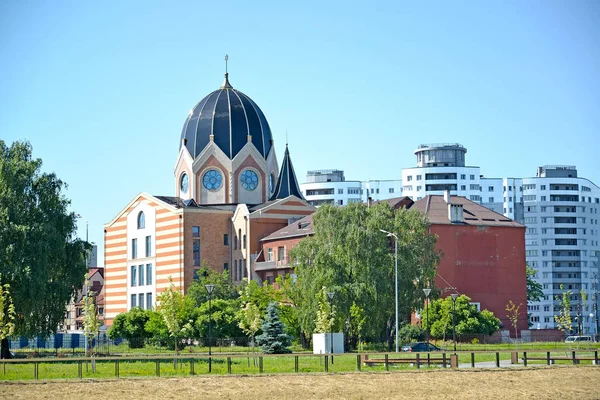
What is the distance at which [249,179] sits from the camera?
355ft

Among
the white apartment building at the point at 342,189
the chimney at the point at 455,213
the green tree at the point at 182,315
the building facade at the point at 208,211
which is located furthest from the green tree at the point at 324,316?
the white apartment building at the point at 342,189

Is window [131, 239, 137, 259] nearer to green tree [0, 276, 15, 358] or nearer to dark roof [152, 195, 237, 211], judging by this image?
dark roof [152, 195, 237, 211]

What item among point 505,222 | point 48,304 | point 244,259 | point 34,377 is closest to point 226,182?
point 244,259

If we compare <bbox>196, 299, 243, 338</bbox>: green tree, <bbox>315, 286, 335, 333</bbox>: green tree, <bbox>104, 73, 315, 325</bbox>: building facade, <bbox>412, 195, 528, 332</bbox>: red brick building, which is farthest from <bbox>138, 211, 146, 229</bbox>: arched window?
<bbox>315, 286, 335, 333</bbox>: green tree

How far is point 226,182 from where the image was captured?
107 metres

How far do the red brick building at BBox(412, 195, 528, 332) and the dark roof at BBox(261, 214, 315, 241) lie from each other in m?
11.8

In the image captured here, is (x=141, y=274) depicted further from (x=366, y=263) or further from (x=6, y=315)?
(x=6, y=315)

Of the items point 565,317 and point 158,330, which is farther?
point 158,330

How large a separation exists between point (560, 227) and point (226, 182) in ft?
245

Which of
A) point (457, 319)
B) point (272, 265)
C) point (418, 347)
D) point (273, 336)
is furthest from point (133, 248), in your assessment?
point (273, 336)

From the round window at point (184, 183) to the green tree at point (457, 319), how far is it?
38.7m

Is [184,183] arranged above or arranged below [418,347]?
above

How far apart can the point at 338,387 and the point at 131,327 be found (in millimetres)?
49723

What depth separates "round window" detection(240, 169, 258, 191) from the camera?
10757 cm
